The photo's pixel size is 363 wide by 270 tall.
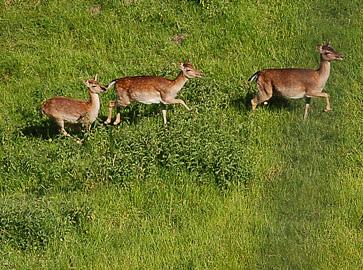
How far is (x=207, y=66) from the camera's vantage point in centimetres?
1305

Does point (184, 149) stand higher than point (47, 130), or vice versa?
point (184, 149)

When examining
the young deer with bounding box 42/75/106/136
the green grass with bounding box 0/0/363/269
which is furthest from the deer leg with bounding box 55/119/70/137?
the green grass with bounding box 0/0/363/269

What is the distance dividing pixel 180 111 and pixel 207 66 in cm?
153

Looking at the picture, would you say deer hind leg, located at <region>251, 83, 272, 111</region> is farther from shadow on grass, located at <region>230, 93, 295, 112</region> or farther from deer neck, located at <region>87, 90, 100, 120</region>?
deer neck, located at <region>87, 90, 100, 120</region>

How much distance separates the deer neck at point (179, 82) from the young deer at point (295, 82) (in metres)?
0.96

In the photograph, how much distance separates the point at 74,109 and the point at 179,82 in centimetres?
152

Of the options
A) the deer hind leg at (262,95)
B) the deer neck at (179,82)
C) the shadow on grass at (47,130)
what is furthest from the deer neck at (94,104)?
the deer hind leg at (262,95)

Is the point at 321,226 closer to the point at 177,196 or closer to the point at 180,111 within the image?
the point at 177,196

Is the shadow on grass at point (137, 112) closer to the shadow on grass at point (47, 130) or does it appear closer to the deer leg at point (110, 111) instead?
the deer leg at point (110, 111)

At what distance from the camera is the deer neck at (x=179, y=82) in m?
11.8

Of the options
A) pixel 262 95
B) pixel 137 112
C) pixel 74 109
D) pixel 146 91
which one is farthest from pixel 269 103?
pixel 74 109

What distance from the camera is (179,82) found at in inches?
466

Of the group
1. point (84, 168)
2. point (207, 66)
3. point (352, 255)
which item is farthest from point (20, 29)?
point (352, 255)

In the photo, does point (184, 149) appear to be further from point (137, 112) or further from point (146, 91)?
point (137, 112)
